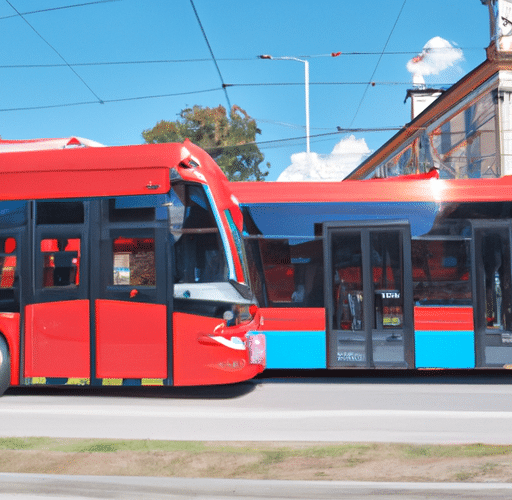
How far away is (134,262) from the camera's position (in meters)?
8.46

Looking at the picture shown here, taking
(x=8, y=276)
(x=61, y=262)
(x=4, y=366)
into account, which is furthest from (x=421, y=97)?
(x=4, y=366)

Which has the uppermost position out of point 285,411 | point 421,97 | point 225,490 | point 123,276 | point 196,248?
point 421,97

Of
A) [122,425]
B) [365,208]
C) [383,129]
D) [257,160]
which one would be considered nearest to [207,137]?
[257,160]

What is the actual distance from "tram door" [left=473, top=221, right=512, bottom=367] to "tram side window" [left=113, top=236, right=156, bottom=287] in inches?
191

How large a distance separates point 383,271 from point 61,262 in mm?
4691

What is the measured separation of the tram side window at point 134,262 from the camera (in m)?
8.41

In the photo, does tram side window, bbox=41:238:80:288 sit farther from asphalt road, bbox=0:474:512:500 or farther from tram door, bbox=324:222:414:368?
asphalt road, bbox=0:474:512:500

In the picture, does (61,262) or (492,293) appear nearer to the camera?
(61,262)

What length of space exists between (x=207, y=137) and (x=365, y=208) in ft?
124

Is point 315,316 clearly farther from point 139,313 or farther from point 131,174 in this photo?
point 131,174

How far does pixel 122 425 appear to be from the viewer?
7.03 metres

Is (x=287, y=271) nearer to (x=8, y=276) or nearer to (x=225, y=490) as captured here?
(x=8, y=276)

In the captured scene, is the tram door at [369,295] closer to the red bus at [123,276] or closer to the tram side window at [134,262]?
the red bus at [123,276]

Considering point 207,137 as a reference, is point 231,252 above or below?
below
